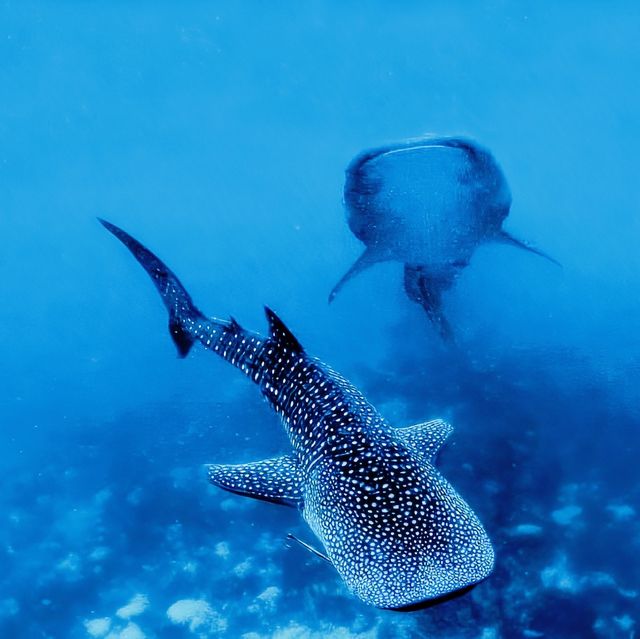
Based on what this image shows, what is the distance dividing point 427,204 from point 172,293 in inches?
102

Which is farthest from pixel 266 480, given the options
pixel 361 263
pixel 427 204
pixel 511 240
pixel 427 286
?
pixel 511 240

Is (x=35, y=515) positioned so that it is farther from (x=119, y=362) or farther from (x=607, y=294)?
(x=607, y=294)

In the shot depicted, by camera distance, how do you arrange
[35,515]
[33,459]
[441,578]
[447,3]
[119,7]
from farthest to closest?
[119,7] → [447,3] → [33,459] → [35,515] → [441,578]

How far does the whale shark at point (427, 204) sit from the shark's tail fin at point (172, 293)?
76.4 inches

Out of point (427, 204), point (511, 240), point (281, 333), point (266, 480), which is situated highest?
point (511, 240)

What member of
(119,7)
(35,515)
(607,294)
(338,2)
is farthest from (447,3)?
(35,515)

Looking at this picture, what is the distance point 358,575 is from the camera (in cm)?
286

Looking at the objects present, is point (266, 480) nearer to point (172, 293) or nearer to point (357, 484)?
point (357, 484)

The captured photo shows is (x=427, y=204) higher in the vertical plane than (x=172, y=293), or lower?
higher

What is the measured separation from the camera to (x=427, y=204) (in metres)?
5.36

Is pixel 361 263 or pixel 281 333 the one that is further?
pixel 361 263

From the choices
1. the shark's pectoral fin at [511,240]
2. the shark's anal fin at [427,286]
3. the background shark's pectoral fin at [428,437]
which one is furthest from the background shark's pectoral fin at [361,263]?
the background shark's pectoral fin at [428,437]

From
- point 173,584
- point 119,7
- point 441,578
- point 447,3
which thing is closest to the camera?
point 441,578

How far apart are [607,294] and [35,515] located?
11.3 meters
